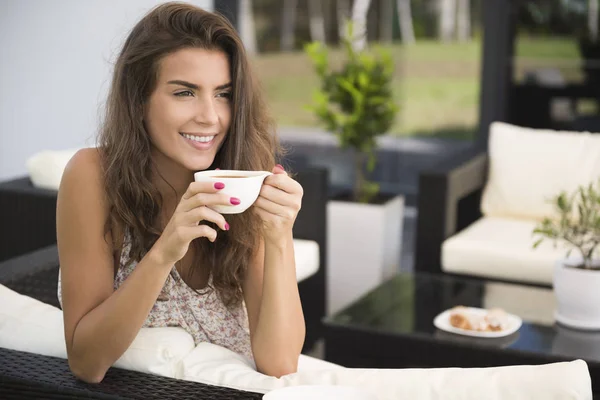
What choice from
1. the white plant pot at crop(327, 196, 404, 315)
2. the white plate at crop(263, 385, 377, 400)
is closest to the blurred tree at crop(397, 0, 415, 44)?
the white plant pot at crop(327, 196, 404, 315)

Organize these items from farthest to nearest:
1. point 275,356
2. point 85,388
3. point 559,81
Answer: point 559,81 < point 275,356 < point 85,388

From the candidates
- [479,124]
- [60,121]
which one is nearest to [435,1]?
[479,124]

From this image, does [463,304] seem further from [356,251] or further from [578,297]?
[356,251]

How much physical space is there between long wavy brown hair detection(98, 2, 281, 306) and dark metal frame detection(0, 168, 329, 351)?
147cm

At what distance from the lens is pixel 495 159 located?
4.24 meters

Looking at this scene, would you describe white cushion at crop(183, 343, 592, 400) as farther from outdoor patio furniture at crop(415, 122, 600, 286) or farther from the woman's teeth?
outdoor patio furniture at crop(415, 122, 600, 286)

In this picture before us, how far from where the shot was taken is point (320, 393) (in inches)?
47.2

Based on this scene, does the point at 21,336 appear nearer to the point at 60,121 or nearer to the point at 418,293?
the point at 418,293

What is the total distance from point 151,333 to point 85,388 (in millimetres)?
237

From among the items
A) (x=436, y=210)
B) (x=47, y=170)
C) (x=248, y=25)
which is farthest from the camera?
(x=248, y=25)

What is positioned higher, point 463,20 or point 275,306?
point 463,20

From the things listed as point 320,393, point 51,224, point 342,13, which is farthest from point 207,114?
point 342,13

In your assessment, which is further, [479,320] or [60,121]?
[60,121]

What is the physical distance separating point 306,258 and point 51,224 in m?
1.01
